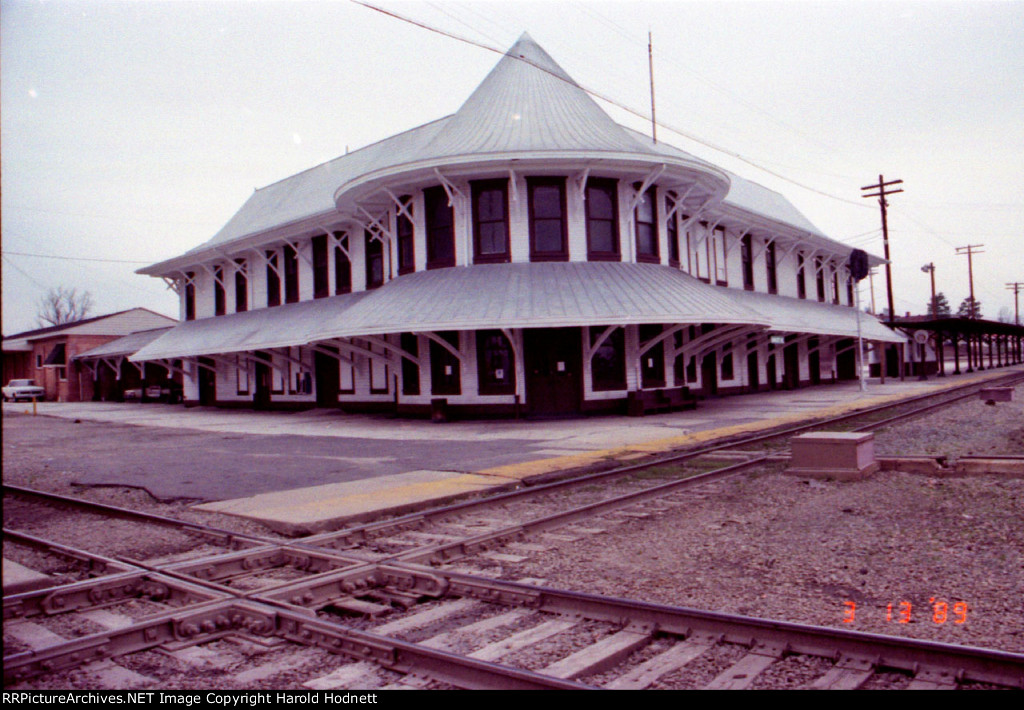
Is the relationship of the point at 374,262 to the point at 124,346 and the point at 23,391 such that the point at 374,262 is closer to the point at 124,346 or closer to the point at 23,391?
the point at 124,346

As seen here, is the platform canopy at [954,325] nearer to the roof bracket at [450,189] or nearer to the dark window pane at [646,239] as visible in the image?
the dark window pane at [646,239]

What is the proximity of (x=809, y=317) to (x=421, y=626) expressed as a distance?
108ft

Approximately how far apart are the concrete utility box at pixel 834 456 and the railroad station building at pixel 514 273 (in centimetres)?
937

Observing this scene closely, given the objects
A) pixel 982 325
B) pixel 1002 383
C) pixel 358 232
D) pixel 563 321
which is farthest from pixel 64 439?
pixel 982 325

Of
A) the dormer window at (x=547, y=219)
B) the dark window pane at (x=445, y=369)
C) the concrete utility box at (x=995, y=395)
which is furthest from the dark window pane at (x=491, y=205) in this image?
the concrete utility box at (x=995, y=395)

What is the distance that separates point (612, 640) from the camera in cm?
446

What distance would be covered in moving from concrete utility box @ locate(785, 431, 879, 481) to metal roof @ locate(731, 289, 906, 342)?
17137 mm

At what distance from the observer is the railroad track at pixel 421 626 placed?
3924mm

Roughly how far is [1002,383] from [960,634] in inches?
1493

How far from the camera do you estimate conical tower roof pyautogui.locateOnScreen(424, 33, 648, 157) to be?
22.5 m

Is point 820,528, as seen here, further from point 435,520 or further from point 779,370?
point 779,370

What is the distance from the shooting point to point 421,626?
4.95m

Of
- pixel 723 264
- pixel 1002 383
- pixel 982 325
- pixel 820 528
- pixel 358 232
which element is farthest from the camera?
pixel 982 325

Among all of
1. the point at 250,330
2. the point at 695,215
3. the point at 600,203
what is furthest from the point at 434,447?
the point at 250,330
